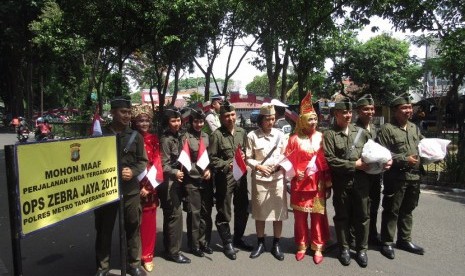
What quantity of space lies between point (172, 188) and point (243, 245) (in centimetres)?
118

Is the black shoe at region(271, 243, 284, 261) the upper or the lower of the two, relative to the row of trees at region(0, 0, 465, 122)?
lower

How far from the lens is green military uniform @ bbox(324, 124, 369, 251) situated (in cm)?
434

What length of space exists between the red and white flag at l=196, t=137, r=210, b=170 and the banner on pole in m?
1.08

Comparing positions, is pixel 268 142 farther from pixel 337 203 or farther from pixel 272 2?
pixel 272 2

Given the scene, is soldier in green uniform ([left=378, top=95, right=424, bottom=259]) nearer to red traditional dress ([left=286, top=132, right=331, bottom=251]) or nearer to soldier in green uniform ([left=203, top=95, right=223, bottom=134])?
red traditional dress ([left=286, top=132, right=331, bottom=251])

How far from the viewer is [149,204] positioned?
4.34 meters

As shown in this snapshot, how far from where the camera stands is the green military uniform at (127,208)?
3.90m

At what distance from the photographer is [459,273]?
416 cm

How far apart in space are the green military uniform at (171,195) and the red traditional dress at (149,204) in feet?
0.31

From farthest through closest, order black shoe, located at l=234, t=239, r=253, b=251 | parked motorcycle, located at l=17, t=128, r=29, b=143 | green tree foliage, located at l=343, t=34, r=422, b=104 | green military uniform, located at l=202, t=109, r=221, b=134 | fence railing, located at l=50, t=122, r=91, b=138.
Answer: green tree foliage, located at l=343, t=34, r=422, b=104, parked motorcycle, located at l=17, t=128, r=29, b=143, fence railing, located at l=50, t=122, r=91, b=138, green military uniform, located at l=202, t=109, r=221, b=134, black shoe, located at l=234, t=239, r=253, b=251

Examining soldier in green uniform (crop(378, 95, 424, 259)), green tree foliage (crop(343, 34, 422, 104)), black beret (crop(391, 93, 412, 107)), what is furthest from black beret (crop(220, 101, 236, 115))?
green tree foliage (crop(343, 34, 422, 104))

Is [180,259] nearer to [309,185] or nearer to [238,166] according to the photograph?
[238,166]

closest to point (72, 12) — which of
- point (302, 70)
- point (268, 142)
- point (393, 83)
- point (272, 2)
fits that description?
point (272, 2)

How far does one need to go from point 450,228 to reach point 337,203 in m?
2.33
